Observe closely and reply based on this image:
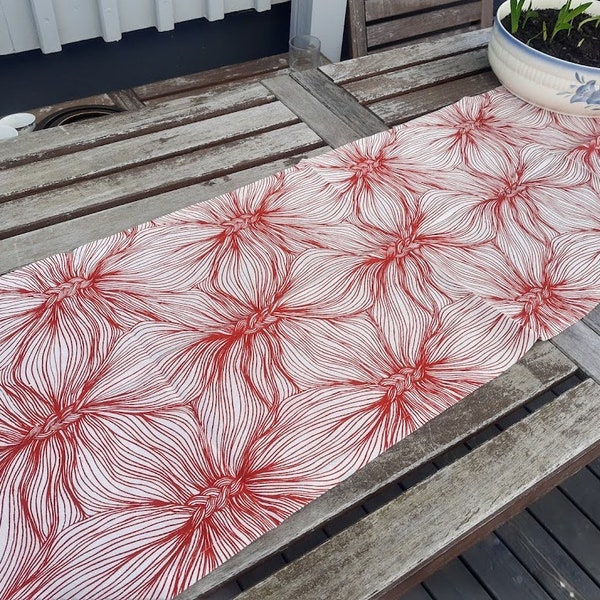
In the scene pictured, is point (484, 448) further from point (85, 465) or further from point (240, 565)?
point (85, 465)

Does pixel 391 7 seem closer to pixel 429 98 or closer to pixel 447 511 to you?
pixel 429 98

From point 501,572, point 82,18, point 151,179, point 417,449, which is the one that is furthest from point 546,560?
point 82,18

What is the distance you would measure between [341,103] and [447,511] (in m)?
0.80

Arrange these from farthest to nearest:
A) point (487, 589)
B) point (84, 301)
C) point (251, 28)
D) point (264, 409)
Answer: point (251, 28) < point (487, 589) < point (84, 301) < point (264, 409)

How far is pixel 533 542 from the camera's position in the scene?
1.29 metres

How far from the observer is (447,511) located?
2.03 feet

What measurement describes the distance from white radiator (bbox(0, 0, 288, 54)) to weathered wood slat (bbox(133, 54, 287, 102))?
176mm

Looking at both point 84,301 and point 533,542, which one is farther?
point 533,542

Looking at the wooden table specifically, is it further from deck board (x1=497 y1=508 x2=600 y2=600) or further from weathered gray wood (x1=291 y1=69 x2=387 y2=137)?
deck board (x1=497 y1=508 x2=600 y2=600)

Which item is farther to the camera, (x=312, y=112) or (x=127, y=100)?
(x=127, y=100)

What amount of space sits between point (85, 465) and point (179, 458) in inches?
3.5

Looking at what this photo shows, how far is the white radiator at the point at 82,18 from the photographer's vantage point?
1.68 metres

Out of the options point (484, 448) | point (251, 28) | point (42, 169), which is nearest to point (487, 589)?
point (484, 448)

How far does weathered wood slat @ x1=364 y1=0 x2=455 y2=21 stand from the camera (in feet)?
5.88
